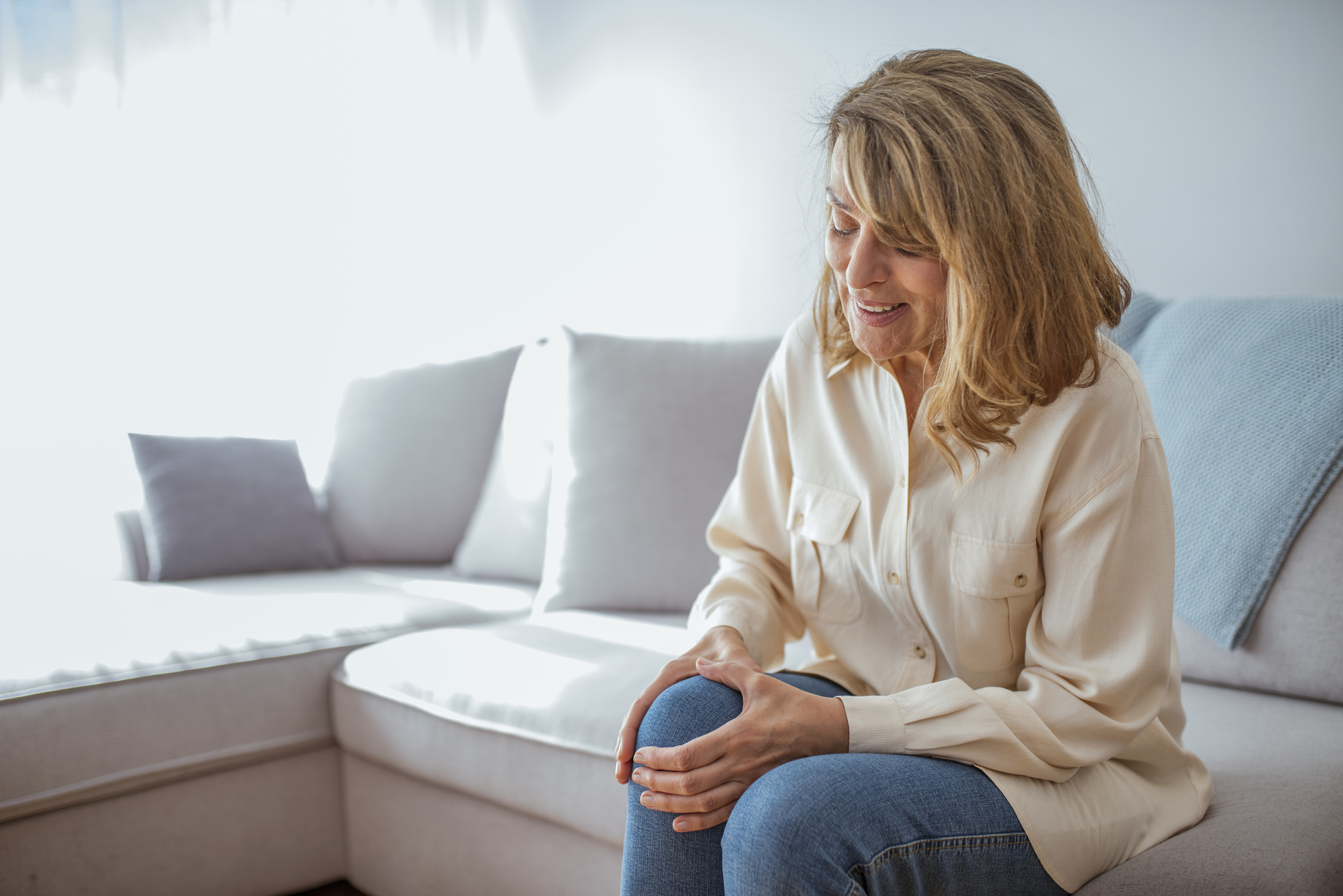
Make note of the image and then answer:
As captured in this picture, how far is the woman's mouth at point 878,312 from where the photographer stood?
2.95 feet

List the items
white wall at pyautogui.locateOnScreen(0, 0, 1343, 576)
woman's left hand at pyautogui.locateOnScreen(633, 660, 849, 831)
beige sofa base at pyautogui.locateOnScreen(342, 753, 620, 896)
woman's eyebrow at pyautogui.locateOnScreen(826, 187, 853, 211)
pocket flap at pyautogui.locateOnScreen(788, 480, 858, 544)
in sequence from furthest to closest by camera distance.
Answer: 1. white wall at pyautogui.locateOnScreen(0, 0, 1343, 576)
2. beige sofa base at pyautogui.locateOnScreen(342, 753, 620, 896)
3. pocket flap at pyautogui.locateOnScreen(788, 480, 858, 544)
4. woman's eyebrow at pyautogui.locateOnScreen(826, 187, 853, 211)
5. woman's left hand at pyautogui.locateOnScreen(633, 660, 849, 831)

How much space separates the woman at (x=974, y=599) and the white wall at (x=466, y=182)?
980 millimetres

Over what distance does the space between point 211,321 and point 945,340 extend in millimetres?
2218

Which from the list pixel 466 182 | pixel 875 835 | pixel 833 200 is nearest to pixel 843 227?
pixel 833 200

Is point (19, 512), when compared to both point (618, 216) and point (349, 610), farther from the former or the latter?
point (618, 216)

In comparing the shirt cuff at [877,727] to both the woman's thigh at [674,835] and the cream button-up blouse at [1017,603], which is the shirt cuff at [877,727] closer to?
the cream button-up blouse at [1017,603]

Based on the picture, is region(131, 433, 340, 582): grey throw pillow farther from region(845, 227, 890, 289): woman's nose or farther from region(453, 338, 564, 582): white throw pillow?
region(845, 227, 890, 289): woman's nose

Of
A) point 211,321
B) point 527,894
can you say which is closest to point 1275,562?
point 527,894

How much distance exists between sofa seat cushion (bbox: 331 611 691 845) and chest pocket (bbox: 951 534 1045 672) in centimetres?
50

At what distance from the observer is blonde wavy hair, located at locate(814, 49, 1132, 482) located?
804mm

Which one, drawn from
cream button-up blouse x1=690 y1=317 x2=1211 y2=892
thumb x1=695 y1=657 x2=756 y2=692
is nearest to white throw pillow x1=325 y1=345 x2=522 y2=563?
cream button-up blouse x1=690 y1=317 x2=1211 y2=892

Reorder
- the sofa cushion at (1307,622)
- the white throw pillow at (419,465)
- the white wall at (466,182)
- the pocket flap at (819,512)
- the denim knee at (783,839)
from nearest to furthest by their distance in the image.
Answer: the denim knee at (783,839) → the pocket flap at (819,512) → the sofa cushion at (1307,622) → the white wall at (466,182) → the white throw pillow at (419,465)

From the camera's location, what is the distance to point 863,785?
73 centimetres

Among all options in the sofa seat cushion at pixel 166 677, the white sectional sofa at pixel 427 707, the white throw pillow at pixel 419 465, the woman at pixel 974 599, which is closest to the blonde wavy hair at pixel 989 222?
the woman at pixel 974 599
